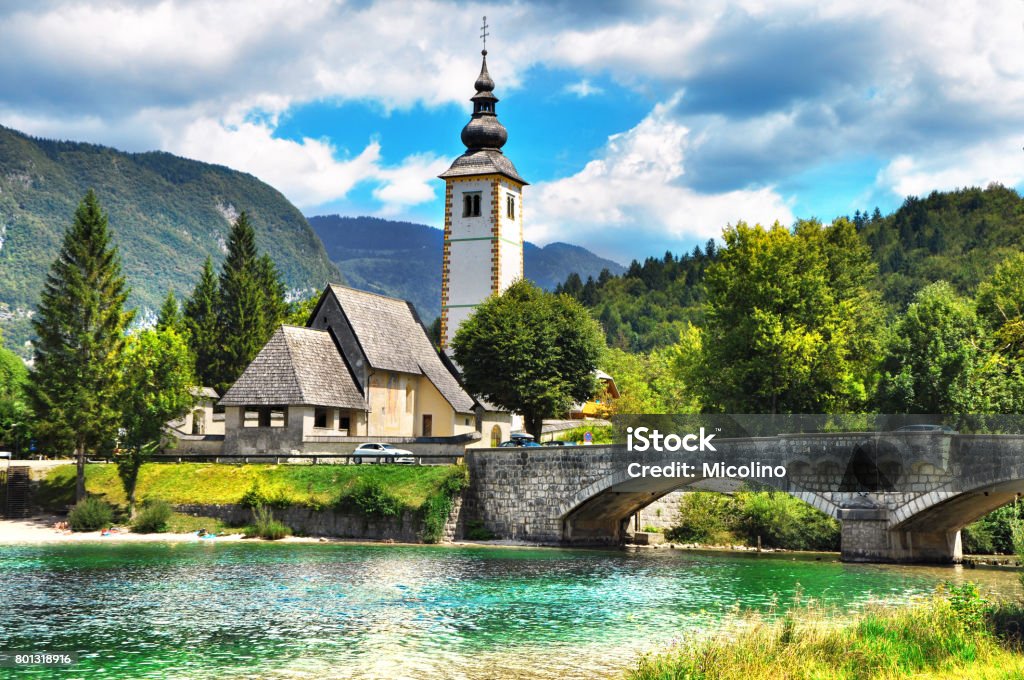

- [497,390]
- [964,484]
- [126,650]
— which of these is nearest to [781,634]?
[126,650]

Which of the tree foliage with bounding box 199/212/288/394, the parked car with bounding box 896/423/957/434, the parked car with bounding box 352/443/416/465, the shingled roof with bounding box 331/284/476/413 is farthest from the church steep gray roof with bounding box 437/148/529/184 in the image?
the parked car with bounding box 896/423/957/434

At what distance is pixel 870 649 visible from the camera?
68.7 ft

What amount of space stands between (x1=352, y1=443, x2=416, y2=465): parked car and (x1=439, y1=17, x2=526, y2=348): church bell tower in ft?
58.7

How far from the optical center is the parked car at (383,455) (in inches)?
2127

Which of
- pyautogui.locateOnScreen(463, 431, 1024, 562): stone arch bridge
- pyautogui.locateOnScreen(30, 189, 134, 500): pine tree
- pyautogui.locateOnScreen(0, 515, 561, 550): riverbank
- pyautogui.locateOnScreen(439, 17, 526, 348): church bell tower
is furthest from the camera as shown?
pyautogui.locateOnScreen(439, 17, 526, 348): church bell tower

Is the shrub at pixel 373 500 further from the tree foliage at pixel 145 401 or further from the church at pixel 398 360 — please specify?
the tree foliage at pixel 145 401

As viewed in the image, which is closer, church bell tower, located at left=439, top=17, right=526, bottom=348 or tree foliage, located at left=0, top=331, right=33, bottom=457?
tree foliage, located at left=0, top=331, right=33, bottom=457

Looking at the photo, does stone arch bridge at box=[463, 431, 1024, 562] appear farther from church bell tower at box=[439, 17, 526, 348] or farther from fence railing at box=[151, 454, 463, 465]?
church bell tower at box=[439, 17, 526, 348]

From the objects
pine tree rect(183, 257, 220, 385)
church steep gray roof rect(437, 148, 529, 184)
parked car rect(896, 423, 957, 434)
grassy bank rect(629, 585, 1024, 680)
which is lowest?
grassy bank rect(629, 585, 1024, 680)

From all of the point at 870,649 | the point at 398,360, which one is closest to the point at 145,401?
the point at 398,360

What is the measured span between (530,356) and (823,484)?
21357 mm

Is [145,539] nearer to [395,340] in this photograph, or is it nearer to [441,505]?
[441,505]

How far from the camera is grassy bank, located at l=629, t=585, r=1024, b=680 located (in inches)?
777

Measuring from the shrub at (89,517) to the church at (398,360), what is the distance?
776 centimetres
